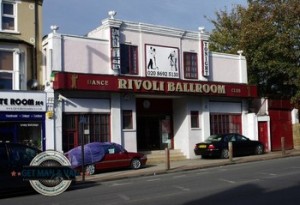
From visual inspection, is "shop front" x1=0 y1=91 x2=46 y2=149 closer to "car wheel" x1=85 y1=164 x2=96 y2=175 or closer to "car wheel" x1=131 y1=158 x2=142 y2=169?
"car wheel" x1=85 y1=164 x2=96 y2=175

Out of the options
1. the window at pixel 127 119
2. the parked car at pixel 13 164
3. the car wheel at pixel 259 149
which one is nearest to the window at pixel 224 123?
the car wheel at pixel 259 149

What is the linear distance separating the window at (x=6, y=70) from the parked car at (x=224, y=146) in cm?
1120

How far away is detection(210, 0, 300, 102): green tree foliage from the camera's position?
32.8 metres

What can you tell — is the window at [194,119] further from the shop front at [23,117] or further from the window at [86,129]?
the shop front at [23,117]

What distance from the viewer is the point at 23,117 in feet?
73.6

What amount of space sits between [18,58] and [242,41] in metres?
16.4

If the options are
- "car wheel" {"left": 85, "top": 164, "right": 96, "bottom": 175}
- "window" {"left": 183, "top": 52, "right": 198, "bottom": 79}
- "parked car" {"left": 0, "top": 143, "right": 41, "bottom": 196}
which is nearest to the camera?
"parked car" {"left": 0, "top": 143, "right": 41, "bottom": 196}

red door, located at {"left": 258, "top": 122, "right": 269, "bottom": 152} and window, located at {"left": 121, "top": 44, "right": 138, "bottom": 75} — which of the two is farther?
red door, located at {"left": 258, "top": 122, "right": 269, "bottom": 152}

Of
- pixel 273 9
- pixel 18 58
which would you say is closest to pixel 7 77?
pixel 18 58

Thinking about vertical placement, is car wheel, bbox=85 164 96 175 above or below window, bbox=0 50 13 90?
below

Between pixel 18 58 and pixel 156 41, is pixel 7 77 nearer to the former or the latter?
pixel 18 58

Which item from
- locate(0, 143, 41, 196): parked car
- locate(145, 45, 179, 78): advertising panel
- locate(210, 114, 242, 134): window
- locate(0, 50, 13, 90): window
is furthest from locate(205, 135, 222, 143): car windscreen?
locate(0, 143, 41, 196): parked car

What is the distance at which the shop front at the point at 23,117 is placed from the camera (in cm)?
2188

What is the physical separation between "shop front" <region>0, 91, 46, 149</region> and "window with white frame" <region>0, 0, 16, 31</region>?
3786 millimetres
